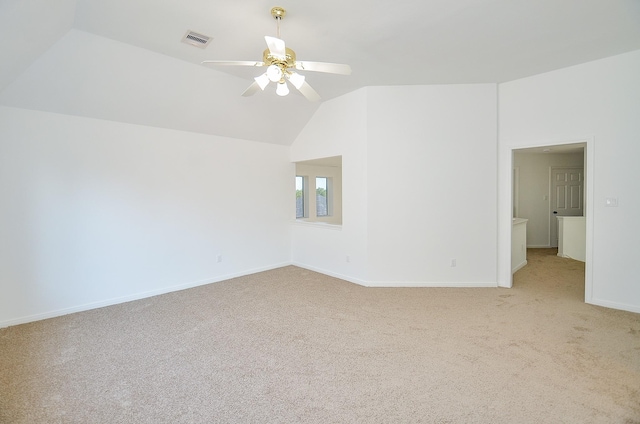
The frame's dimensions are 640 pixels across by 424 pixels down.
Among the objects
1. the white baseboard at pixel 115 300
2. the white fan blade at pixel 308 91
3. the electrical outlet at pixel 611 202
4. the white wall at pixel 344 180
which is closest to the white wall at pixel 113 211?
the white baseboard at pixel 115 300

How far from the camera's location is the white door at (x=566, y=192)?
6922mm

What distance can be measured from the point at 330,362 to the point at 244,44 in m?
3.16

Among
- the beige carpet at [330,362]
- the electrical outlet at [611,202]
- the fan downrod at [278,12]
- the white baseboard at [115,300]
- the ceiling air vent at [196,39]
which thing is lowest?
the beige carpet at [330,362]

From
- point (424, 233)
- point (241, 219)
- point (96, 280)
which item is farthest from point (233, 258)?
point (424, 233)

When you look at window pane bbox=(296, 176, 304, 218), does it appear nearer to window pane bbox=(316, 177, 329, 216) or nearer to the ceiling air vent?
window pane bbox=(316, 177, 329, 216)

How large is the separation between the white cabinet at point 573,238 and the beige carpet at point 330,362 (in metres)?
2.69

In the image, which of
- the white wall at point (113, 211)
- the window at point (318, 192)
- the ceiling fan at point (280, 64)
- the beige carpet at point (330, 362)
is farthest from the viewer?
the window at point (318, 192)

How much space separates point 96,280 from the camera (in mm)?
3623

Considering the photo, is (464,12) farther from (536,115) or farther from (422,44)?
(536,115)

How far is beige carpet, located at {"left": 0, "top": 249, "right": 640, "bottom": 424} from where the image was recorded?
6.08 feet

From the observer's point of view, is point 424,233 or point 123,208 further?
point 424,233

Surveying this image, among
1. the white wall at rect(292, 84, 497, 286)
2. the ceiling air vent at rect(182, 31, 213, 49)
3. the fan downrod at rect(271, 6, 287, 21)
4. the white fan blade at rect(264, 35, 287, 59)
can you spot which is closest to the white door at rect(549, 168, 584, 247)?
the white wall at rect(292, 84, 497, 286)

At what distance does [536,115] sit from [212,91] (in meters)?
4.43

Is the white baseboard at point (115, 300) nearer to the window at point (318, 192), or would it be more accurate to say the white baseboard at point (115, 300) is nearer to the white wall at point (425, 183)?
the white wall at point (425, 183)
